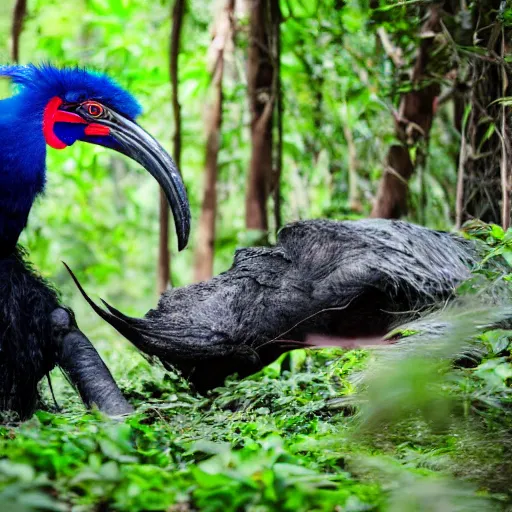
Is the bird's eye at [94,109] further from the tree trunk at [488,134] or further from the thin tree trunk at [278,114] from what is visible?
the thin tree trunk at [278,114]

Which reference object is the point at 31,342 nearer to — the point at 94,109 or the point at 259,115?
the point at 94,109

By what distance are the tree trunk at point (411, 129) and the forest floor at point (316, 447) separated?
6.56 ft

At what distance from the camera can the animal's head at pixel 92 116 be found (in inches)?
135

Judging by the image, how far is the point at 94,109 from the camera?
3553 millimetres

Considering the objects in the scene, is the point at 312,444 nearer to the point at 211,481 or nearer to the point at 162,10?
the point at 211,481

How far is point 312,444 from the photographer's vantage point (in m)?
2.33

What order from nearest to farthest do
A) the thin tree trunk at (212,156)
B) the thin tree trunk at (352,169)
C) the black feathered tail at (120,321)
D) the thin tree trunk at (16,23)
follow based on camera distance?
the black feathered tail at (120,321)
the thin tree trunk at (16,23)
the thin tree trunk at (212,156)
the thin tree trunk at (352,169)

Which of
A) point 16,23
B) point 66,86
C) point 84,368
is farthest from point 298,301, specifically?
point 16,23

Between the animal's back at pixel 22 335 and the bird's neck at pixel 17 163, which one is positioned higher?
the bird's neck at pixel 17 163

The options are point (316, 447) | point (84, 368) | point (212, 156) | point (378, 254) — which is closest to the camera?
point (316, 447)

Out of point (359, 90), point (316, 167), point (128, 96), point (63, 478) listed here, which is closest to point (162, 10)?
point (316, 167)

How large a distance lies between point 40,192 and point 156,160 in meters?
0.50

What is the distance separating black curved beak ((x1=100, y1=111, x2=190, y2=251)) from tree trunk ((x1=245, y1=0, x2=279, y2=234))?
2.16 meters

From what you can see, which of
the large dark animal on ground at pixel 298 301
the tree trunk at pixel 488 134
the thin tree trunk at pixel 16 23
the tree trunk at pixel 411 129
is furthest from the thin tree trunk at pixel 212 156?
the large dark animal on ground at pixel 298 301
